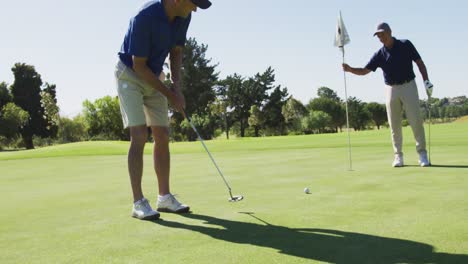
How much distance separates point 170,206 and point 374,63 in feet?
16.9

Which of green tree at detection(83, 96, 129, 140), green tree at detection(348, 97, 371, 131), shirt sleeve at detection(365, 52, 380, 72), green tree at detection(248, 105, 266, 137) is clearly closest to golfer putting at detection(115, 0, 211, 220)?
shirt sleeve at detection(365, 52, 380, 72)

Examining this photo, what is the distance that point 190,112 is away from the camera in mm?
72750

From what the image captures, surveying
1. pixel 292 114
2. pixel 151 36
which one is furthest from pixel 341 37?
pixel 292 114

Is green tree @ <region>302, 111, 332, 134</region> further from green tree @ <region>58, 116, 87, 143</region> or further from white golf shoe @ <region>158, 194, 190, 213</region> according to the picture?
white golf shoe @ <region>158, 194, 190, 213</region>

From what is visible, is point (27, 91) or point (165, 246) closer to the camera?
point (165, 246)

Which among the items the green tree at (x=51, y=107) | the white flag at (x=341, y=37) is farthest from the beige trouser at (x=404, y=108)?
the green tree at (x=51, y=107)

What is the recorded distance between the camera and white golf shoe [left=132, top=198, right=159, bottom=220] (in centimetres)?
393

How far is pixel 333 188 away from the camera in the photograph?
5082mm

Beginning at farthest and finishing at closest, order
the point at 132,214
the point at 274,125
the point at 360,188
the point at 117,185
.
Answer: the point at 274,125 < the point at 117,185 < the point at 360,188 < the point at 132,214

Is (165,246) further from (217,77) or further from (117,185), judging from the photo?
(217,77)

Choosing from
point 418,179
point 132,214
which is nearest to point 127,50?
point 132,214

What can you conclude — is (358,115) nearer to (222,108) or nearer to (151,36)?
(222,108)

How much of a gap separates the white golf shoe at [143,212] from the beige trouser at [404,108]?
4836mm

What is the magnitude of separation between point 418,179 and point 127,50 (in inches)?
143
